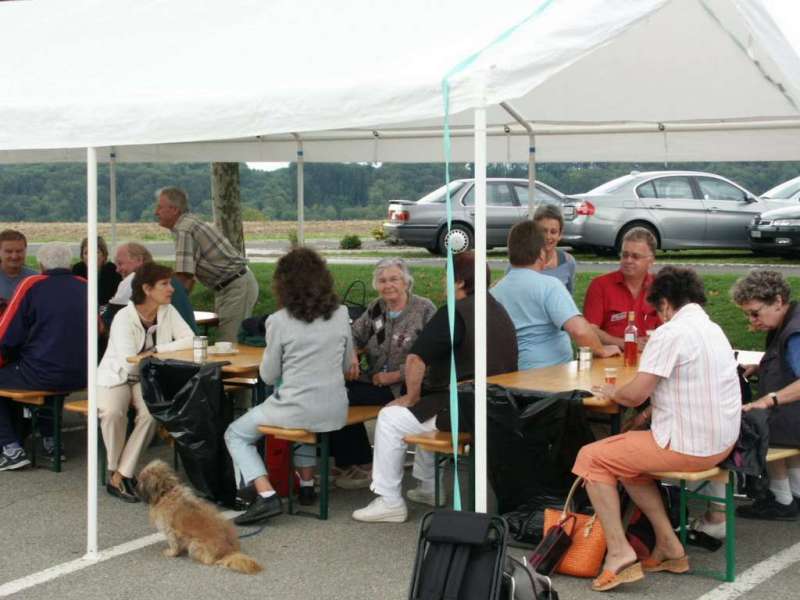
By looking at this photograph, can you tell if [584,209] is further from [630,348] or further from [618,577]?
[618,577]

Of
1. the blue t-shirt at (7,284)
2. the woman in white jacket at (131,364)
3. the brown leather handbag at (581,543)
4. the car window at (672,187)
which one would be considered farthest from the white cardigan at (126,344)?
the car window at (672,187)

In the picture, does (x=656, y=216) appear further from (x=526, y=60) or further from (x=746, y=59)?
(x=526, y=60)

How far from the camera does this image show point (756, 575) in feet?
16.6

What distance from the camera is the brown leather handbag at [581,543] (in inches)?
195

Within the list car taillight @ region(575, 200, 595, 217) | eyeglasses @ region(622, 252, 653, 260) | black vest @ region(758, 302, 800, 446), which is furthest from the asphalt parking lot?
car taillight @ region(575, 200, 595, 217)

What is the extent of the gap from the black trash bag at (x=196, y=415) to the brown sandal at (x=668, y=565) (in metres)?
2.19

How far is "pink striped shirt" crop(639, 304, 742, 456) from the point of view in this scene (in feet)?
15.6

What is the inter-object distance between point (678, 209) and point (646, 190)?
1.92 ft

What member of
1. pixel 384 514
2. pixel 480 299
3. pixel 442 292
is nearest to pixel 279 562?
pixel 384 514

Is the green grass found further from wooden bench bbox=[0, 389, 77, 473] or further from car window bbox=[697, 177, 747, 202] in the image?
wooden bench bbox=[0, 389, 77, 473]

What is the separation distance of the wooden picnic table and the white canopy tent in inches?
42.9

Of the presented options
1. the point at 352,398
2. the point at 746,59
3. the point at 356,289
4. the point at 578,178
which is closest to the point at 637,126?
the point at 746,59

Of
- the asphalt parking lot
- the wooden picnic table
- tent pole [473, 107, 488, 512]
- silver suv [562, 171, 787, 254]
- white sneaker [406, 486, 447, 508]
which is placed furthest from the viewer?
silver suv [562, 171, 787, 254]

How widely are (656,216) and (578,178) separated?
34.8ft
